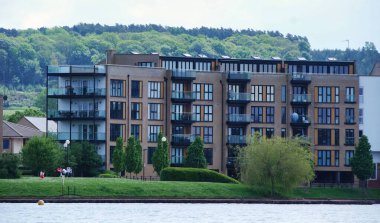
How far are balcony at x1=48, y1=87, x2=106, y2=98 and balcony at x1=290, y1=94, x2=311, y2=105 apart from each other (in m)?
25.5

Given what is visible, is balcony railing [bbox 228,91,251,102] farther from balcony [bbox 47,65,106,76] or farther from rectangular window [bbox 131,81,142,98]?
balcony [bbox 47,65,106,76]

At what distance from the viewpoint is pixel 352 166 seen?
169 meters

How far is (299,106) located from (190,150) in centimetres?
2114

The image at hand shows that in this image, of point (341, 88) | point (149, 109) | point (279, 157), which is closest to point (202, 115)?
point (149, 109)

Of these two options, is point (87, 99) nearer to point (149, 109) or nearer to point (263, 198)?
point (149, 109)

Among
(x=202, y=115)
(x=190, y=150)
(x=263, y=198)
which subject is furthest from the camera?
(x=202, y=115)

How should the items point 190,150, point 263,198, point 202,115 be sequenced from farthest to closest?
point 202,115 → point 190,150 → point 263,198

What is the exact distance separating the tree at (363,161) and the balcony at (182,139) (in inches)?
798

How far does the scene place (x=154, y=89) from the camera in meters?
169

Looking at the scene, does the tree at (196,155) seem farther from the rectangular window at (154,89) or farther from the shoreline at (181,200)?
the shoreline at (181,200)

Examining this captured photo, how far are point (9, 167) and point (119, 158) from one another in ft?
81.0

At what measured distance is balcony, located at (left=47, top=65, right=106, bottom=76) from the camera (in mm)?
165000

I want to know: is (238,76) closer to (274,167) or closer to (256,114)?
(256,114)

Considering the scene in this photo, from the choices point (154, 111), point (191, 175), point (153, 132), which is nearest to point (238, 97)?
point (154, 111)
